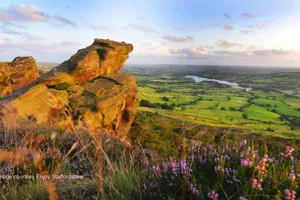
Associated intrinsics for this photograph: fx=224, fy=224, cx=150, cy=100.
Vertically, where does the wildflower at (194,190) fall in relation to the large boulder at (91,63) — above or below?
below

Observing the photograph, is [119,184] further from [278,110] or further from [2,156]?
[278,110]

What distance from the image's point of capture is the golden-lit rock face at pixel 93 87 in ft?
100

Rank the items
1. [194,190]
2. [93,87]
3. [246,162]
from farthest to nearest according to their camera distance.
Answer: [93,87], [246,162], [194,190]

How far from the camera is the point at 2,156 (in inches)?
137

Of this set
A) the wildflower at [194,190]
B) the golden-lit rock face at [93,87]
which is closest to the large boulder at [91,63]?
the golden-lit rock face at [93,87]

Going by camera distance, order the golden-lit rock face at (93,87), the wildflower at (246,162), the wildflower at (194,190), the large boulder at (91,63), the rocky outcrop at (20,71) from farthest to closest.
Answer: the rocky outcrop at (20,71) → the large boulder at (91,63) → the golden-lit rock face at (93,87) → the wildflower at (246,162) → the wildflower at (194,190)

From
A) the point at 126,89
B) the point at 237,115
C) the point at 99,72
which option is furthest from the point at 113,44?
the point at 237,115

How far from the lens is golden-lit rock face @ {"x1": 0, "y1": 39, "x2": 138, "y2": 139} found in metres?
30.5

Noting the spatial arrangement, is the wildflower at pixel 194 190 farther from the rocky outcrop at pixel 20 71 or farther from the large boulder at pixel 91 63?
the rocky outcrop at pixel 20 71

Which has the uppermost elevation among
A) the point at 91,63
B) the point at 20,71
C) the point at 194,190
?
the point at 91,63

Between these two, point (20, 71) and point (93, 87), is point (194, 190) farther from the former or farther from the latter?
point (20, 71)

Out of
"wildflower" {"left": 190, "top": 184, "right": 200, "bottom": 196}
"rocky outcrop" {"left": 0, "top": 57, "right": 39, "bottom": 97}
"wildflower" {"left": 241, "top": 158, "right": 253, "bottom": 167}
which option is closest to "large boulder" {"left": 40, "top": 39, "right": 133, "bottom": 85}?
"rocky outcrop" {"left": 0, "top": 57, "right": 39, "bottom": 97}

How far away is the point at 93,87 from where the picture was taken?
3747 centimetres

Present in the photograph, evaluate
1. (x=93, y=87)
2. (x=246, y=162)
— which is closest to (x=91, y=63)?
(x=93, y=87)
